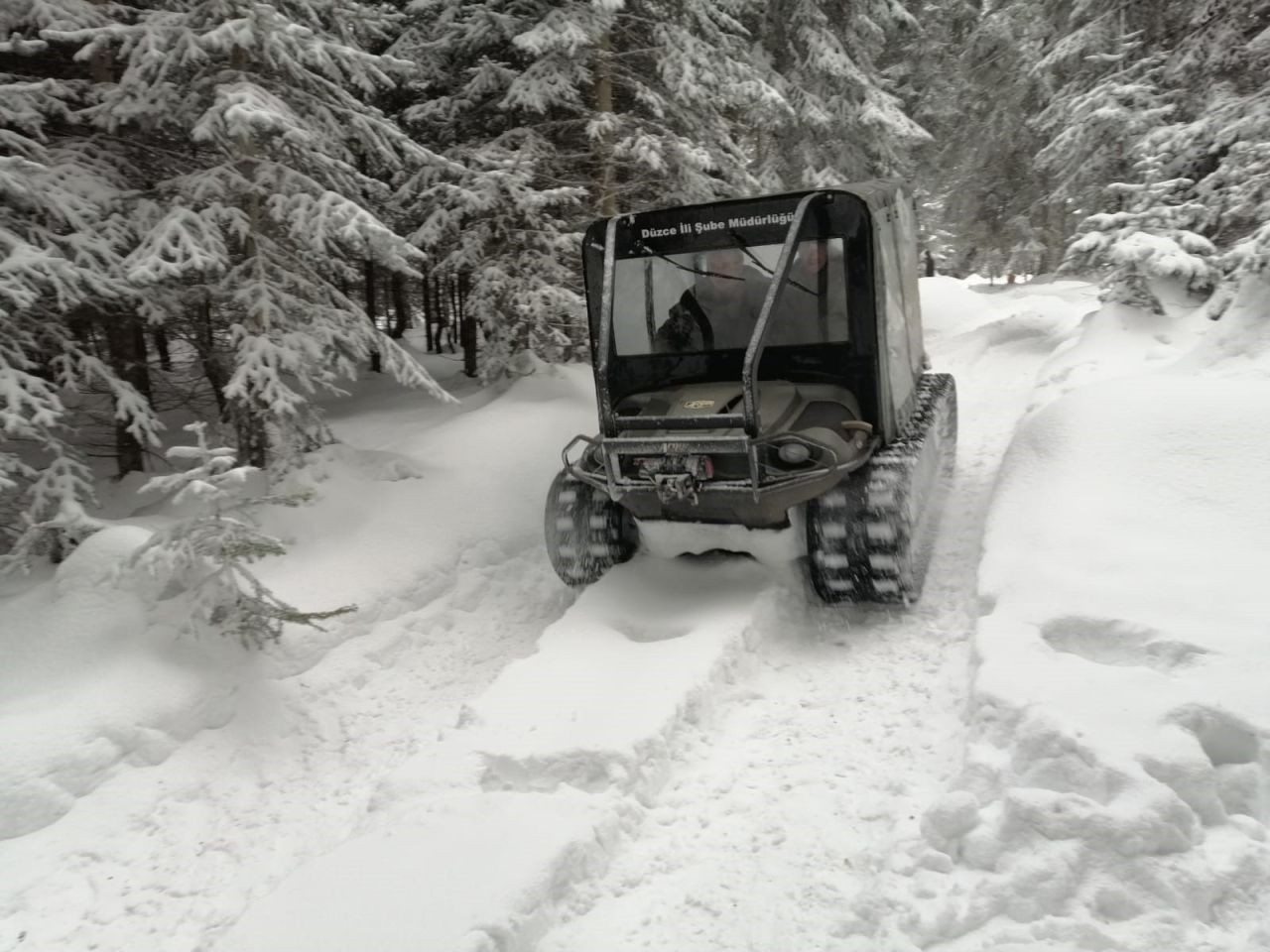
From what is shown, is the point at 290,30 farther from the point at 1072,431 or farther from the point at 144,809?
the point at 1072,431

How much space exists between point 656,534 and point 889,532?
1.66 meters

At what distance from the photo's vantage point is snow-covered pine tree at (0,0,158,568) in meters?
5.53

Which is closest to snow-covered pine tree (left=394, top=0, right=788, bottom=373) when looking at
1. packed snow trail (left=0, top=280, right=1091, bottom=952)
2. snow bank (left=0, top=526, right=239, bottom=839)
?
packed snow trail (left=0, top=280, right=1091, bottom=952)

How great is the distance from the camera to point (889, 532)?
499 cm

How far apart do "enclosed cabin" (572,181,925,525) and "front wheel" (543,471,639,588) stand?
0.30 m

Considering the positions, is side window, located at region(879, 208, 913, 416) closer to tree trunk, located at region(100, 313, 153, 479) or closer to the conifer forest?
the conifer forest

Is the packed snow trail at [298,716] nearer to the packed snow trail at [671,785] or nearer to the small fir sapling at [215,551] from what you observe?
the small fir sapling at [215,551]

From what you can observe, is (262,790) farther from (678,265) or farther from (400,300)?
(400,300)

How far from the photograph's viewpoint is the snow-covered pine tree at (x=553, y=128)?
9.95 metres

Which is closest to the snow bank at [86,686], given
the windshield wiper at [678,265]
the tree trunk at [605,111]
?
the windshield wiper at [678,265]

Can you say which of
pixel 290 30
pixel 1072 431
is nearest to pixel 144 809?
pixel 290 30

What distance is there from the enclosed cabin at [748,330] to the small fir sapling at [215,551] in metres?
2.24

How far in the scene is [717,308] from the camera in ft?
20.2

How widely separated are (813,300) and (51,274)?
217 inches
